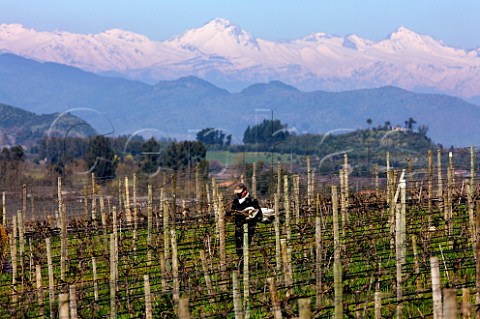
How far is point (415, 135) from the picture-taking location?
128 metres

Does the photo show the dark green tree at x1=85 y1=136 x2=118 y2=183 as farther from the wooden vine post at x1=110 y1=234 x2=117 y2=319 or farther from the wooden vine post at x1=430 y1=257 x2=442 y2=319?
the wooden vine post at x1=430 y1=257 x2=442 y2=319

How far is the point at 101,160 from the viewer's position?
80.1 metres

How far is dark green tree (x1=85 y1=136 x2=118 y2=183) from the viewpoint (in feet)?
257

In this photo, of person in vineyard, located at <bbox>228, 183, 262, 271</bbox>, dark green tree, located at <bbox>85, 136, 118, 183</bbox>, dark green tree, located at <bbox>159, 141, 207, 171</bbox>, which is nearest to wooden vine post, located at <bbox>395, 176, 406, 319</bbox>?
person in vineyard, located at <bbox>228, 183, 262, 271</bbox>

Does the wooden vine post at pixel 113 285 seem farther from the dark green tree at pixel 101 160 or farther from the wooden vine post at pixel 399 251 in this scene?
the dark green tree at pixel 101 160

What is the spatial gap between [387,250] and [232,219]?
2693mm

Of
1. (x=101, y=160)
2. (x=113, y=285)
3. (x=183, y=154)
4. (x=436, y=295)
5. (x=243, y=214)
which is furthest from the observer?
(x=183, y=154)

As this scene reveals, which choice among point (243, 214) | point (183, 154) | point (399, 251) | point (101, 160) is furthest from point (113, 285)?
point (183, 154)

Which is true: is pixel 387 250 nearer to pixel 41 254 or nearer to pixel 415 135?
pixel 41 254

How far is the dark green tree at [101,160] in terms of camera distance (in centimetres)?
7831

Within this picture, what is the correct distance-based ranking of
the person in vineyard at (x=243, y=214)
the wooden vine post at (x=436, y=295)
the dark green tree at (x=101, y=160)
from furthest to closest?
the dark green tree at (x=101, y=160) → the person in vineyard at (x=243, y=214) → the wooden vine post at (x=436, y=295)

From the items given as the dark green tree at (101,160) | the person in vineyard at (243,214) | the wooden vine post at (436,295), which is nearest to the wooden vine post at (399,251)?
the wooden vine post at (436,295)

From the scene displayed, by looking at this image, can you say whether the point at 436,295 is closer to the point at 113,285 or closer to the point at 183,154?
the point at 113,285

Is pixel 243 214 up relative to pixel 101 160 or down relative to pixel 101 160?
down
